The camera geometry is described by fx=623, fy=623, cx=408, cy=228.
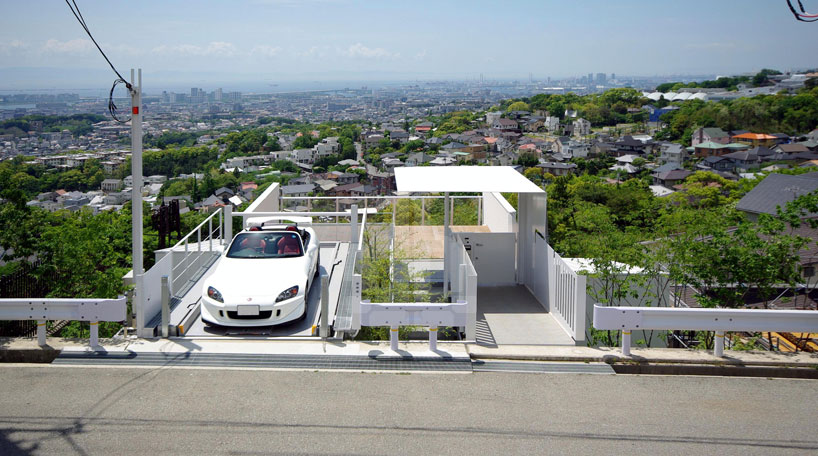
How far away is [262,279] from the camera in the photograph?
843 cm

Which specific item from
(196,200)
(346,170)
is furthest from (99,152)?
(346,170)

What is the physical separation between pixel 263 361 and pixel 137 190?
9.52 feet

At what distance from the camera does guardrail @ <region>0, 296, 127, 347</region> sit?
275 inches

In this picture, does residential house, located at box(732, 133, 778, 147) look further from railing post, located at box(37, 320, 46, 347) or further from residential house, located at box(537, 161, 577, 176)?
railing post, located at box(37, 320, 46, 347)

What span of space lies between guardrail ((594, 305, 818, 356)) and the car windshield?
4663mm

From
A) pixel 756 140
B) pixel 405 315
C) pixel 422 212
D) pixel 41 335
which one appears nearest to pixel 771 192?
pixel 422 212

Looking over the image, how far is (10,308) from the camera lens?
277 inches

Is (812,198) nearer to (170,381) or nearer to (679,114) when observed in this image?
(170,381)

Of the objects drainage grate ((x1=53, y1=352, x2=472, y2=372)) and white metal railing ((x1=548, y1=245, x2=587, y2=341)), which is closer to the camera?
drainage grate ((x1=53, y1=352, x2=472, y2=372))

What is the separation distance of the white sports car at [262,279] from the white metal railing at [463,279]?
6.98 feet

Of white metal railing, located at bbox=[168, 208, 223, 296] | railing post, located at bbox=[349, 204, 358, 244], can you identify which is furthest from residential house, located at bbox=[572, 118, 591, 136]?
white metal railing, located at bbox=[168, 208, 223, 296]

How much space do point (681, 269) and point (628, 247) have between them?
47.3 inches

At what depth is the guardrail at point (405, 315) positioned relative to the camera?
7098 mm

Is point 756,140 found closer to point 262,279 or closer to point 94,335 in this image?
point 262,279
